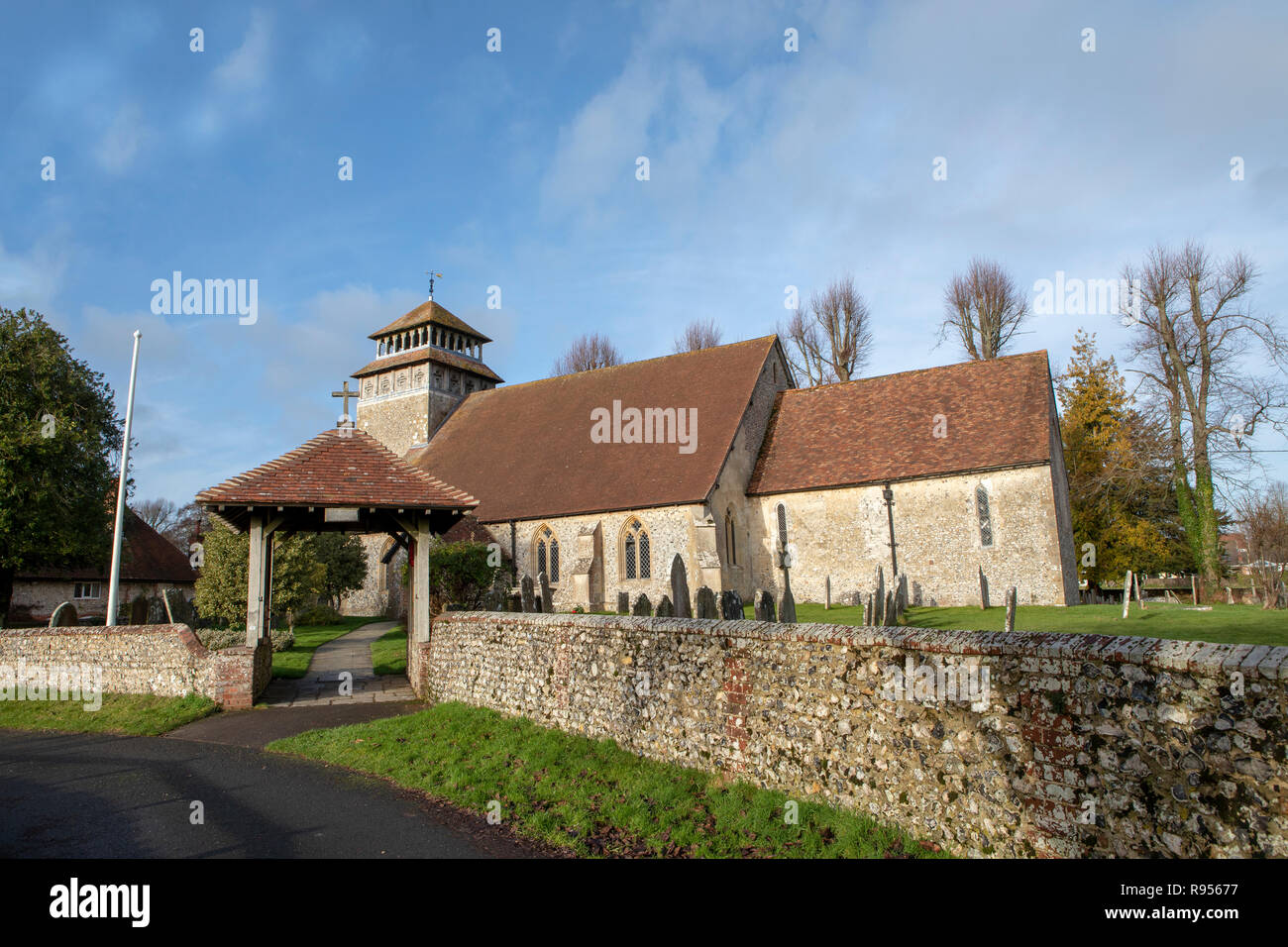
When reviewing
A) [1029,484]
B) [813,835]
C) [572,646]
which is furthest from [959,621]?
[813,835]

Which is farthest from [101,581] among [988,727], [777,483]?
[988,727]

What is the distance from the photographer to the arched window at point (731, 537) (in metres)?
23.1

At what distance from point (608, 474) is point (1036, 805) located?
67.6 feet

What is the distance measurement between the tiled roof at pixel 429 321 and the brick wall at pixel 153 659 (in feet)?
75.6

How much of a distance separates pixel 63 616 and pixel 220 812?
13.8m

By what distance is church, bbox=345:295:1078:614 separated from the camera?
21219mm

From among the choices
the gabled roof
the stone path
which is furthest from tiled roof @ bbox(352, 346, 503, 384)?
the stone path

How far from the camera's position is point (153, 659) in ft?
43.8

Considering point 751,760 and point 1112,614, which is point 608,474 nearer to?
point 1112,614

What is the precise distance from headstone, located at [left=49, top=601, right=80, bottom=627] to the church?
6.96 metres

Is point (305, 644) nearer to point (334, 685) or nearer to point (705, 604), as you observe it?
point (334, 685)

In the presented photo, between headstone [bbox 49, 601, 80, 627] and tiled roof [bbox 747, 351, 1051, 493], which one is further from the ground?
tiled roof [bbox 747, 351, 1051, 493]

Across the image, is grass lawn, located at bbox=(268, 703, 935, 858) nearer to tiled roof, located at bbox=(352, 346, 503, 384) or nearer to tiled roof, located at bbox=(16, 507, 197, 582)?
tiled roof, located at bbox=(16, 507, 197, 582)
